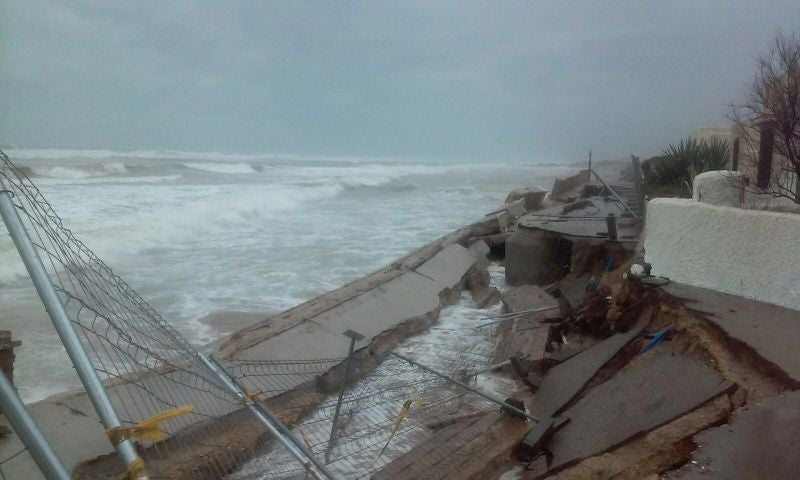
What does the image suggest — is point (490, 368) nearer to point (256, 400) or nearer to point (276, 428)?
point (256, 400)

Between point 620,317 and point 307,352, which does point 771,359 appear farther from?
point 307,352

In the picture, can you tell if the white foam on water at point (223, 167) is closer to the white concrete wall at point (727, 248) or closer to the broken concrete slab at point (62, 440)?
the white concrete wall at point (727, 248)

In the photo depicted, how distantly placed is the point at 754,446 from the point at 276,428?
2448 millimetres

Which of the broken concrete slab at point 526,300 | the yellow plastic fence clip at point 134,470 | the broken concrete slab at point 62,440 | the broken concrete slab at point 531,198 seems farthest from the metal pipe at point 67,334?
the broken concrete slab at point 531,198

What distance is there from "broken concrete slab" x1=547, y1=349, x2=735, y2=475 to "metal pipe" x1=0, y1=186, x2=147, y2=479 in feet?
8.14

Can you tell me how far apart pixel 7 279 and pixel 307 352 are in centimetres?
680

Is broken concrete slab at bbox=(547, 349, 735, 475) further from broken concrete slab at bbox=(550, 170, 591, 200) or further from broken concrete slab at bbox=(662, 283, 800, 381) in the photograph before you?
broken concrete slab at bbox=(550, 170, 591, 200)

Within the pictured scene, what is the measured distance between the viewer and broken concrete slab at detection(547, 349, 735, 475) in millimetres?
3455

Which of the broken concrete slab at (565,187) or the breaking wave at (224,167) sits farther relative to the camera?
the breaking wave at (224,167)

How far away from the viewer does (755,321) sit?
429 centimetres

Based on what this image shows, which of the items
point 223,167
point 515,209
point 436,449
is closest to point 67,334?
point 436,449

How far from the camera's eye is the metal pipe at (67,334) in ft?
5.96

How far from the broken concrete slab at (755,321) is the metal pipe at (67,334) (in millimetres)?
3621

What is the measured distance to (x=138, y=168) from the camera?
113 ft
